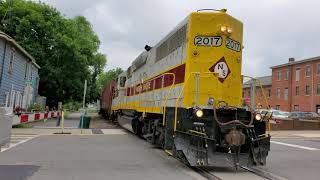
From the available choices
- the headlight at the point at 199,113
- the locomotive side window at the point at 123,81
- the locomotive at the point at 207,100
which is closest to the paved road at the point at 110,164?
the locomotive at the point at 207,100

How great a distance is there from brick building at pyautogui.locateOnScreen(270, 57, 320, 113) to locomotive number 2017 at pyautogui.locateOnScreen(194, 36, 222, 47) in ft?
184

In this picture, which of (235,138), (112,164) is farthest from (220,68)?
(112,164)

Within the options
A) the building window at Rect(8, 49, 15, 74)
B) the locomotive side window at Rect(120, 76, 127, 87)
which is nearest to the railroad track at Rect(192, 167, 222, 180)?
the locomotive side window at Rect(120, 76, 127, 87)

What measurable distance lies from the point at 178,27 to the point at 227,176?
5176mm

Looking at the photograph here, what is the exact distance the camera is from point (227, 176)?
9609mm

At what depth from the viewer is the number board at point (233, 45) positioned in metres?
11.5

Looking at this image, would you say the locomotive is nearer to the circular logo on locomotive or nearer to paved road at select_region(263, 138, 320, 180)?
the circular logo on locomotive

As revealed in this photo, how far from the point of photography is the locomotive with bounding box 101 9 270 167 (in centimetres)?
1000

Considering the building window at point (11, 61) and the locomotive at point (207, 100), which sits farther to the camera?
the building window at point (11, 61)

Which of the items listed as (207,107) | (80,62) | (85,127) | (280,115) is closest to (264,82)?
(280,115)

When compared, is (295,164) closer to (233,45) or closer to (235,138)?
(235,138)

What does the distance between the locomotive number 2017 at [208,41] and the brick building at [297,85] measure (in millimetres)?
56025

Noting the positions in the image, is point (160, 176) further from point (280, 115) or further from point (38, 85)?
point (280, 115)

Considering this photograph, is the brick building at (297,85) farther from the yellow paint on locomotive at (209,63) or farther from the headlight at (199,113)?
the headlight at (199,113)
